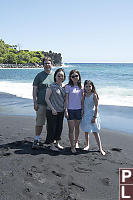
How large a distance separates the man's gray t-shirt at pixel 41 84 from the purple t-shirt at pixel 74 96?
436 millimetres

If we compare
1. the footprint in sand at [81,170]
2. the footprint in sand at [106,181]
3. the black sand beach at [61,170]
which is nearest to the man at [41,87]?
the black sand beach at [61,170]

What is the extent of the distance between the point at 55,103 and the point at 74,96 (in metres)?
0.40

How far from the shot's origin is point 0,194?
9.19 ft

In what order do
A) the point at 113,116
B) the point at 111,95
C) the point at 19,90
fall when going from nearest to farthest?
the point at 113,116 < the point at 111,95 < the point at 19,90

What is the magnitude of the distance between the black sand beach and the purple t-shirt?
36.8 inches

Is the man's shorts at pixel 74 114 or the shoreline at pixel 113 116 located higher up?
the man's shorts at pixel 74 114

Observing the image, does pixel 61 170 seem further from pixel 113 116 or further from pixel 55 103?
pixel 113 116

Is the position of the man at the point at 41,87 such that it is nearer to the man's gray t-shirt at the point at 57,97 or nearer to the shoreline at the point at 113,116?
the man's gray t-shirt at the point at 57,97

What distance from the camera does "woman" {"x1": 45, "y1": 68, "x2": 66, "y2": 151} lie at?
4246 mm

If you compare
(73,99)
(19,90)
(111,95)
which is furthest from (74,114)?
(19,90)

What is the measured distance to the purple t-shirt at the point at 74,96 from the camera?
4.30 metres

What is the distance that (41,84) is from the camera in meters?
4.41

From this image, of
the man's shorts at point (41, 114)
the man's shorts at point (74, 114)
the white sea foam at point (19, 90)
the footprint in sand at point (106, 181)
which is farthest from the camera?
the white sea foam at point (19, 90)

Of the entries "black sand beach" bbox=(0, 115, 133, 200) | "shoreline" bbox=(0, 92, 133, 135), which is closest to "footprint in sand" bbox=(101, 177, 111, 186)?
"black sand beach" bbox=(0, 115, 133, 200)
